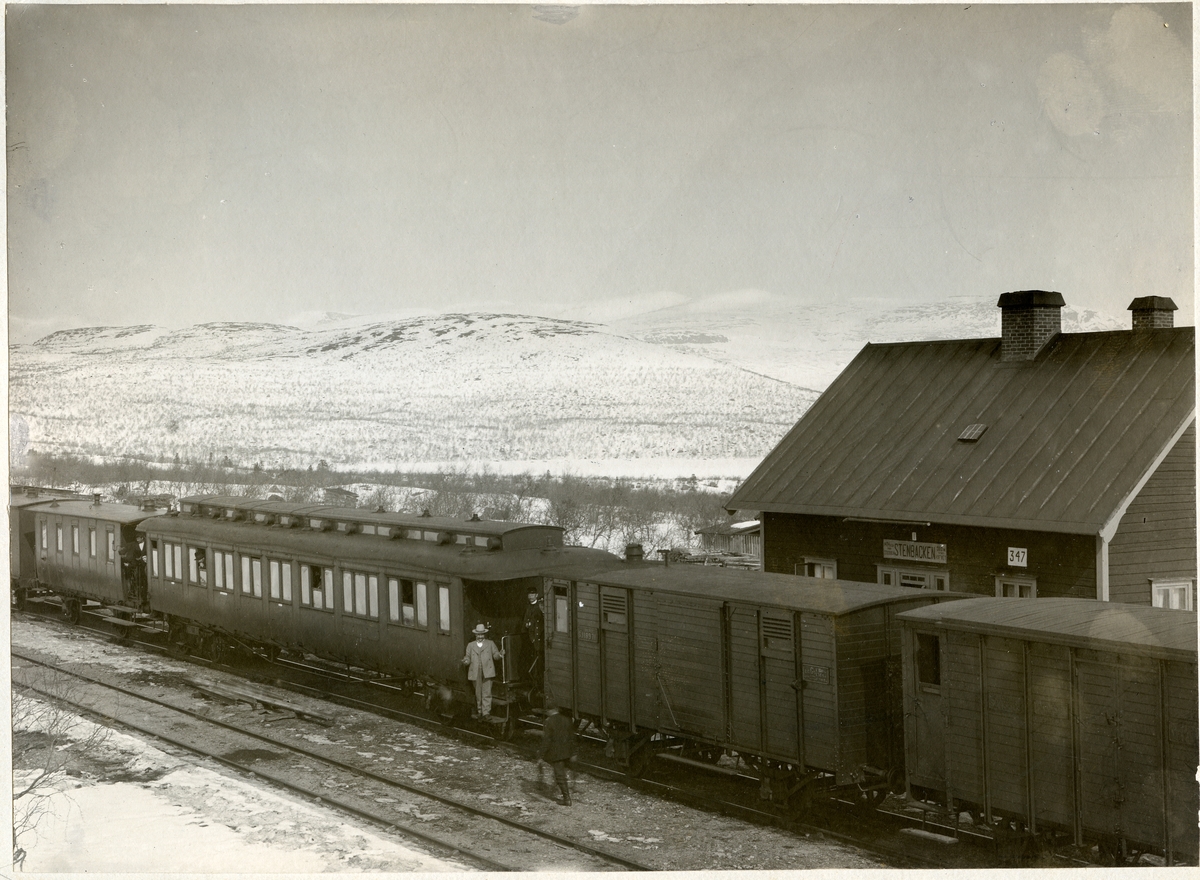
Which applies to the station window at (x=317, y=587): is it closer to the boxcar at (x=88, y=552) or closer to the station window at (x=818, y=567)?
the boxcar at (x=88, y=552)

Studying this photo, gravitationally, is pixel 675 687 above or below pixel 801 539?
below

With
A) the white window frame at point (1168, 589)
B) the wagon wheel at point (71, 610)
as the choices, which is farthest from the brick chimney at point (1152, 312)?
the wagon wheel at point (71, 610)

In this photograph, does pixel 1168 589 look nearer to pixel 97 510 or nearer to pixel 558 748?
pixel 558 748

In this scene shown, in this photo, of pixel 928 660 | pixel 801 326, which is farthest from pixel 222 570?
pixel 801 326

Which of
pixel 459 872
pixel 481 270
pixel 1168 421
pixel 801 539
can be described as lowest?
pixel 459 872

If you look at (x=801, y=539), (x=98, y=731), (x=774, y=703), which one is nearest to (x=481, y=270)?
(x=801, y=539)

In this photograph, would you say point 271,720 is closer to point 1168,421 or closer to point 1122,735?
point 1122,735
